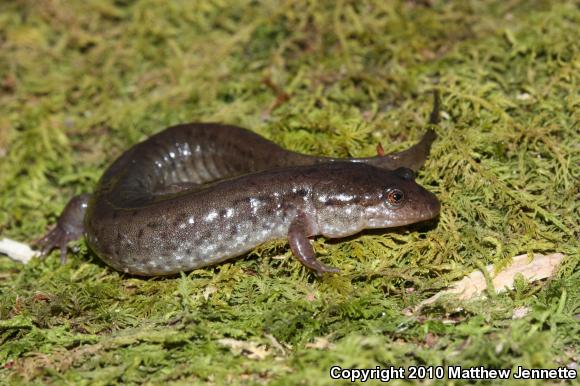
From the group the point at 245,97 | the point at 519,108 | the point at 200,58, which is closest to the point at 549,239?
the point at 519,108

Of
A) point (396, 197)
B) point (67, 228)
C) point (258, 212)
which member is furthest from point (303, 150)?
point (67, 228)

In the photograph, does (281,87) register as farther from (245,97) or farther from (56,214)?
(56,214)

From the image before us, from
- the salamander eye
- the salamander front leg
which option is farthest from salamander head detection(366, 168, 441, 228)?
the salamander front leg

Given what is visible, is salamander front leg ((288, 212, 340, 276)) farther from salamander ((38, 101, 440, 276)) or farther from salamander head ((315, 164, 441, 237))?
salamander head ((315, 164, 441, 237))

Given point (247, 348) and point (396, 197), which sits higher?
point (396, 197)

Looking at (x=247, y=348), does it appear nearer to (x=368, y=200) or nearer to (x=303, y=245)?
(x=303, y=245)
